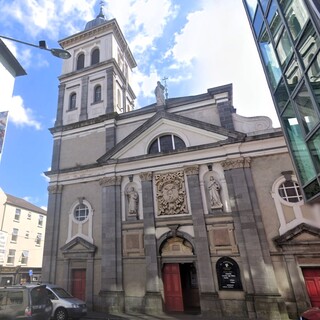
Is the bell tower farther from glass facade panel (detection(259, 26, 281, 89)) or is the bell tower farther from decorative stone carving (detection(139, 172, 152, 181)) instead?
glass facade panel (detection(259, 26, 281, 89))

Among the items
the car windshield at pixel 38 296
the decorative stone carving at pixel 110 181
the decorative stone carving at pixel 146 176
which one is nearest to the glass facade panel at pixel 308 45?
the decorative stone carving at pixel 146 176

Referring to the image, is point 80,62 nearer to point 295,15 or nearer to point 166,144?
point 166,144

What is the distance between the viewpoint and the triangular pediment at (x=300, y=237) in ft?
40.9

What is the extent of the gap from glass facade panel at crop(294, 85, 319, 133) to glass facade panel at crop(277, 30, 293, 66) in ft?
5.23

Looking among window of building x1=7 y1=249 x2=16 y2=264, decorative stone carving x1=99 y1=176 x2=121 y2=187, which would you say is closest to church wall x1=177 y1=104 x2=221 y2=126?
decorative stone carving x1=99 y1=176 x2=121 y2=187

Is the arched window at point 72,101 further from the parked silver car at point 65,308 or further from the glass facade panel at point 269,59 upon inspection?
the glass facade panel at point 269,59

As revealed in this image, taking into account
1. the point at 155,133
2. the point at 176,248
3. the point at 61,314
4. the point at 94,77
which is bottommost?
the point at 61,314

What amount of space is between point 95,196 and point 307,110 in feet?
46.5

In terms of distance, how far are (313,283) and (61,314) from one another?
12.5 metres

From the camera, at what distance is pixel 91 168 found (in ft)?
60.4

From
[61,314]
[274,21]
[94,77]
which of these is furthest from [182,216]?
[94,77]

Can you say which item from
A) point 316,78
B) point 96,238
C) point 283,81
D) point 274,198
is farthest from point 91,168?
point 316,78

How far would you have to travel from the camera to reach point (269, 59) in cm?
1077

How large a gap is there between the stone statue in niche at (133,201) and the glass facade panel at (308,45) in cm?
1207
